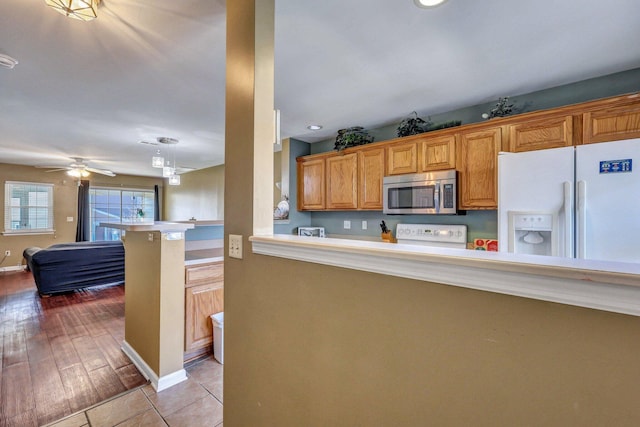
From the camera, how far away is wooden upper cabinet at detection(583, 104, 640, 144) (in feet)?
6.54

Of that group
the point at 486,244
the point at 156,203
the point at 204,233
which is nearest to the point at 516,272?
the point at 486,244

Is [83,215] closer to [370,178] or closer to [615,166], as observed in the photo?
[370,178]

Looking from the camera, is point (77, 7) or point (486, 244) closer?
point (77, 7)

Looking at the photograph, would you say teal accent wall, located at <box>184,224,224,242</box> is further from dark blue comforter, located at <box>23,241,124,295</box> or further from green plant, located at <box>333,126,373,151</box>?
dark blue comforter, located at <box>23,241,124,295</box>

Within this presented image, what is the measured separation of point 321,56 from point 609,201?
2.09m

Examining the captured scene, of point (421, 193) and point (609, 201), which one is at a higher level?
point (421, 193)

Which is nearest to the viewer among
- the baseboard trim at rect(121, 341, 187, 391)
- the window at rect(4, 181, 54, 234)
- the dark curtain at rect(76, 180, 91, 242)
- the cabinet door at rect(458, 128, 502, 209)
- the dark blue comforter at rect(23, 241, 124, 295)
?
the baseboard trim at rect(121, 341, 187, 391)

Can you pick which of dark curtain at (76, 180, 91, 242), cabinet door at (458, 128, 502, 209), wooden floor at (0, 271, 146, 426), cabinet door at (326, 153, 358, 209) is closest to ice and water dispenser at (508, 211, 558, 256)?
cabinet door at (458, 128, 502, 209)

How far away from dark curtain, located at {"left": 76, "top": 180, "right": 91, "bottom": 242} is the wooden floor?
11.5 feet

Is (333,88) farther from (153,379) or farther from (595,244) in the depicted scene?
(153,379)

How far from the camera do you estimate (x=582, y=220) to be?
1780 millimetres

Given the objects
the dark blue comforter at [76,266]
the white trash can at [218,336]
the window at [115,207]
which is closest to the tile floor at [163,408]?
the white trash can at [218,336]

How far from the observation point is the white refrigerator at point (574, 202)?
1672 millimetres

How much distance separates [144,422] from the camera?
1798mm
